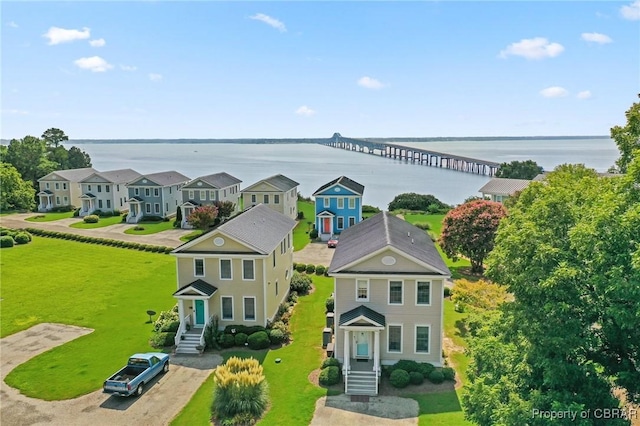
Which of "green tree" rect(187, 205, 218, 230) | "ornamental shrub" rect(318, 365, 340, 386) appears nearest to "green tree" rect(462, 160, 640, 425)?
"ornamental shrub" rect(318, 365, 340, 386)

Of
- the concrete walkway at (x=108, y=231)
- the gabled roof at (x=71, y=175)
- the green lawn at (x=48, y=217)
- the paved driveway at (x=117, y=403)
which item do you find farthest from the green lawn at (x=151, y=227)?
the paved driveway at (x=117, y=403)

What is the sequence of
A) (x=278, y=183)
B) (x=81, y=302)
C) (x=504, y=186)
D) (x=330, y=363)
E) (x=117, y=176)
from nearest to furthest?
(x=330, y=363)
(x=81, y=302)
(x=278, y=183)
(x=504, y=186)
(x=117, y=176)

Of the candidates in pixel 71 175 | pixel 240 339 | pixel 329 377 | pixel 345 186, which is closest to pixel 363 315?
pixel 329 377

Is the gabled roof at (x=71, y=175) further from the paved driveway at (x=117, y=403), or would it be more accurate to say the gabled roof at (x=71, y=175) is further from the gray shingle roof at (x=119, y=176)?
the paved driveway at (x=117, y=403)

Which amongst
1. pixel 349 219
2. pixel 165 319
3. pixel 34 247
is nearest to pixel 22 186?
pixel 34 247

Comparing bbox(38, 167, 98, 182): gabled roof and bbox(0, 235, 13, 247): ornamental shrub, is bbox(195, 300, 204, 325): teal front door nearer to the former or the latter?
bbox(0, 235, 13, 247): ornamental shrub

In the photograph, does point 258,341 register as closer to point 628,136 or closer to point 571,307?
point 571,307

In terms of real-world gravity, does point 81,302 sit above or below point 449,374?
above
